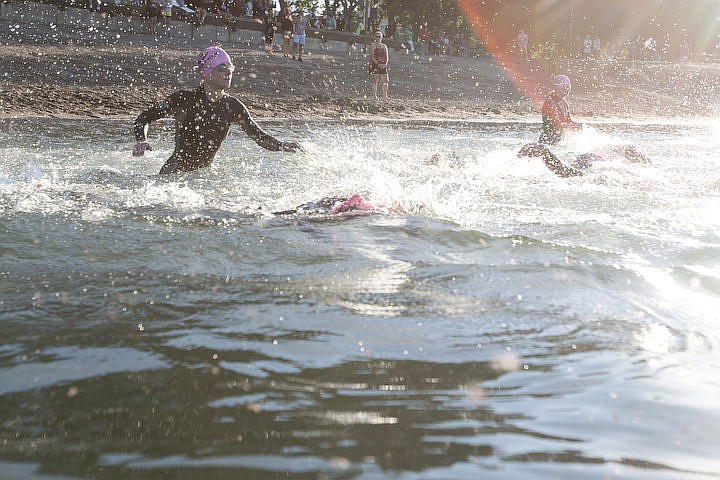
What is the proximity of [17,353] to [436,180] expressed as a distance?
7804mm

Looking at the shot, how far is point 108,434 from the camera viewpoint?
304cm

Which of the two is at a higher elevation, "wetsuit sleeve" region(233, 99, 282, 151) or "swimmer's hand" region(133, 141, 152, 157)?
"wetsuit sleeve" region(233, 99, 282, 151)

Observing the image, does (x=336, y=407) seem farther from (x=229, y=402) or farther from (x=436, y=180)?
(x=436, y=180)

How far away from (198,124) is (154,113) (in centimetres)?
53

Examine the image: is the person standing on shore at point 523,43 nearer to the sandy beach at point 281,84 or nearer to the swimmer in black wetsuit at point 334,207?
the sandy beach at point 281,84

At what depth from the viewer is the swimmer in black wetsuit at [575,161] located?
11047mm

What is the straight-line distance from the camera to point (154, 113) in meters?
8.61

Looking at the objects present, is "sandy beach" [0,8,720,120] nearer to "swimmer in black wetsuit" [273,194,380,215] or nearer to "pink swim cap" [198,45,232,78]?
"pink swim cap" [198,45,232,78]

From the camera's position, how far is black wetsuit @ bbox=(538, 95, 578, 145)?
A: 12.4 m

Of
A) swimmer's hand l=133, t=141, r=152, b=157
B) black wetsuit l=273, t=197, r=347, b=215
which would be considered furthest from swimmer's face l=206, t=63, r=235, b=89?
black wetsuit l=273, t=197, r=347, b=215

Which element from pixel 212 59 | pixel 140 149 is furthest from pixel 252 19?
pixel 140 149

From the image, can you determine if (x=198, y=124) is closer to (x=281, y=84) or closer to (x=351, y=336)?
(x=351, y=336)

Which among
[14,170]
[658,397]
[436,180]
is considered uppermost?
[658,397]


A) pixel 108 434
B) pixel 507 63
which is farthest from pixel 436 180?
pixel 507 63
